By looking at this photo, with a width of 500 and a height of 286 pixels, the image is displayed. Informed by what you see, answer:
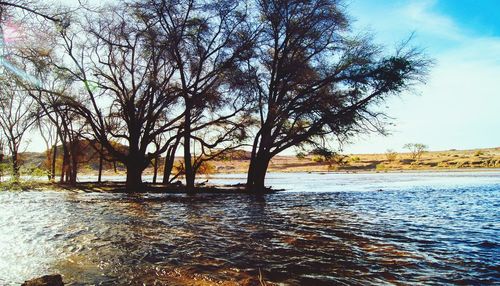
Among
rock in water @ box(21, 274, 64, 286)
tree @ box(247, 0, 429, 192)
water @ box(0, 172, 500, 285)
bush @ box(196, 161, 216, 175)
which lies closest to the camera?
rock in water @ box(21, 274, 64, 286)

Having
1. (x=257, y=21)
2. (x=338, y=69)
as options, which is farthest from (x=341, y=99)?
(x=257, y=21)

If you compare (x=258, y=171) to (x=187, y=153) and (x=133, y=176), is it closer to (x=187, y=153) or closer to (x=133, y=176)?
(x=187, y=153)

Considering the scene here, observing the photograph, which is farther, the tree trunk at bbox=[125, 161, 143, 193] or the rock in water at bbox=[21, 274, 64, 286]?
the tree trunk at bbox=[125, 161, 143, 193]

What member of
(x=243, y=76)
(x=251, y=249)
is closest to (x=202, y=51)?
(x=243, y=76)

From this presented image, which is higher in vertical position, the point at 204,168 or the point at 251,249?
the point at 204,168

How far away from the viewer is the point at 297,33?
2781 cm

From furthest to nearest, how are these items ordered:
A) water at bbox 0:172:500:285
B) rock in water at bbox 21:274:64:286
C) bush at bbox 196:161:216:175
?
bush at bbox 196:161:216:175
water at bbox 0:172:500:285
rock in water at bbox 21:274:64:286

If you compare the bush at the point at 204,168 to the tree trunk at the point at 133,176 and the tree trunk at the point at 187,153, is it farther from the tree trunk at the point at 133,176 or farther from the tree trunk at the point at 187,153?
the tree trunk at the point at 187,153

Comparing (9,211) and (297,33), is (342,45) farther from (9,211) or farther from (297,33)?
(9,211)

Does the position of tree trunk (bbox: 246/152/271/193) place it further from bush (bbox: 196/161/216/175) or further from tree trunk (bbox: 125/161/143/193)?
bush (bbox: 196/161/216/175)

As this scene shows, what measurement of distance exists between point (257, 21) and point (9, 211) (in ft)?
66.9

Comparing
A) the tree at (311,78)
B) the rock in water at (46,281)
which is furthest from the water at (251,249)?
the tree at (311,78)

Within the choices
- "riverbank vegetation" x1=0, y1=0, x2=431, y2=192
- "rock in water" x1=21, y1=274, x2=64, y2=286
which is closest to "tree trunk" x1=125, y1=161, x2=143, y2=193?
"riverbank vegetation" x1=0, y1=0, x2=431, y2=192

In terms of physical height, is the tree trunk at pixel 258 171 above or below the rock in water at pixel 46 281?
above
